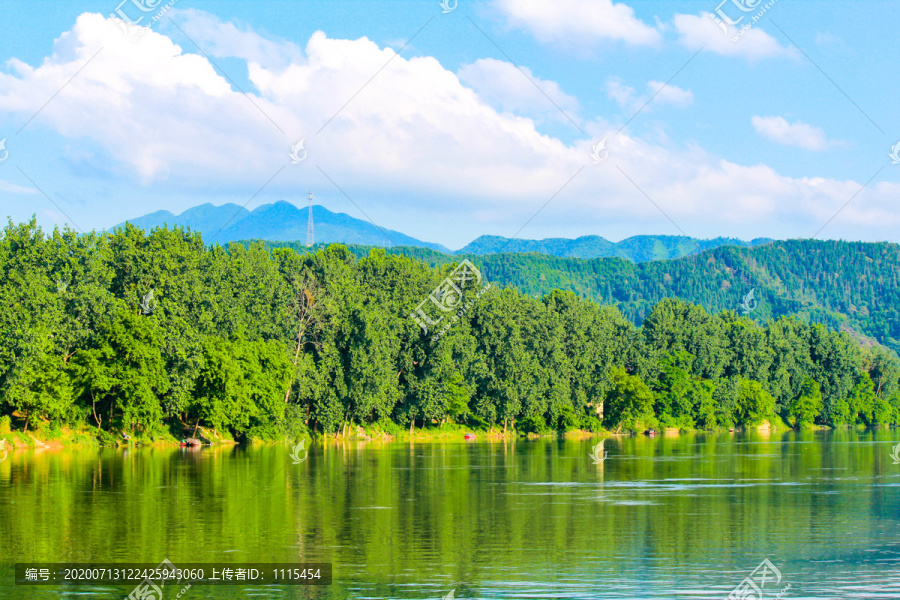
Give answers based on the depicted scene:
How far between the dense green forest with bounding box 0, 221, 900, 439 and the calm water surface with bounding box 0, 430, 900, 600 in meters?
12.6

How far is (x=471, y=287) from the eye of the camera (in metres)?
111

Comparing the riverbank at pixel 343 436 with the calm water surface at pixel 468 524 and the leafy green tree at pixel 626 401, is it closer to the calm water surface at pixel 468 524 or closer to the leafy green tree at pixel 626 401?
the leafy green tree at pixel 626 401

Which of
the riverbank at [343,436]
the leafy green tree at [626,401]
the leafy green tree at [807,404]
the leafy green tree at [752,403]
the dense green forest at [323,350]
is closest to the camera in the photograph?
the riverbank at [343,436]

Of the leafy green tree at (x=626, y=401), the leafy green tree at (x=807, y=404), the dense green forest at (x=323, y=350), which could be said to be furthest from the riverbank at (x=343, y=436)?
the leafy green tree at (x=807, y=404)

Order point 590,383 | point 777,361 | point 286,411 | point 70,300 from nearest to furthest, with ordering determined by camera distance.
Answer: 1. point 70,300
2. point 286,411
3. point 590,383
4. point 777,361

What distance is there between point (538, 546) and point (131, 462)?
119 ft

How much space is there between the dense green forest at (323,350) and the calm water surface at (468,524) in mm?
12646

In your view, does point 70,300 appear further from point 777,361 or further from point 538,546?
point 777,361

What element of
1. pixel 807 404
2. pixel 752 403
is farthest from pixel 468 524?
pixel 807 404

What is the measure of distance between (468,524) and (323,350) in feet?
198

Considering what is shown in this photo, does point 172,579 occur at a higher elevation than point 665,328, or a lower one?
lower

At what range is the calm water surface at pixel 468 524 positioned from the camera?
24.2 metres

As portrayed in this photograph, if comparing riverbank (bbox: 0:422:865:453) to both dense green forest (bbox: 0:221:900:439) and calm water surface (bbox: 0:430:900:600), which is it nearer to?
dense green forest (bbox: 0:221:900:439)

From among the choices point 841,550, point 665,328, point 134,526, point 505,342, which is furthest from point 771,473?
point 665,328
